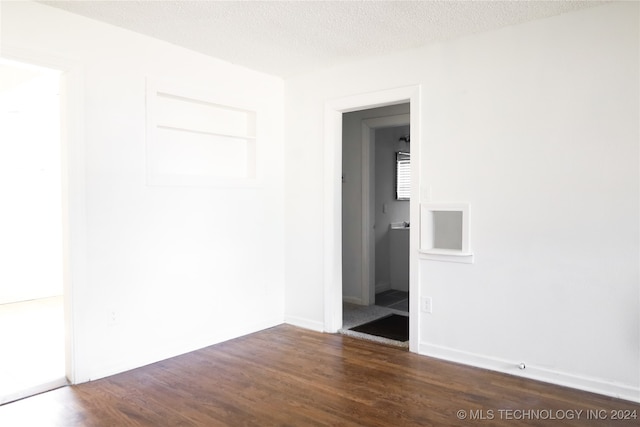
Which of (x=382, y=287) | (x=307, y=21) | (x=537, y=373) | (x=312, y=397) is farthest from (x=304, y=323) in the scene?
(x=307, y=21)

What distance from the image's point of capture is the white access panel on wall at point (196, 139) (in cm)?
345

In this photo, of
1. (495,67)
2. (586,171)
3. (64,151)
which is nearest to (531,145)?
(586,171)

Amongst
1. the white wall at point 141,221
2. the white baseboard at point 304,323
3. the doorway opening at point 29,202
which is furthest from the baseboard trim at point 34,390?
the white baseboard at point 304,323

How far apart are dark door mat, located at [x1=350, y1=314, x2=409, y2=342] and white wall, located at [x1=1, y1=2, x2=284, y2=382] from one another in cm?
99

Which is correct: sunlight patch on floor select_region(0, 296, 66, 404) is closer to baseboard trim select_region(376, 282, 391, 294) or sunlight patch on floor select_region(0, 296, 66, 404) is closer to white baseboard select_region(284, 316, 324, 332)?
white baseboard select_region(284, 316, 324, 332)

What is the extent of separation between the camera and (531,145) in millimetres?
3080

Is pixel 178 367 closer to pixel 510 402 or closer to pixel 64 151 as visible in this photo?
pixel 64 151

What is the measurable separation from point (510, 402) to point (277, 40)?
293 cm

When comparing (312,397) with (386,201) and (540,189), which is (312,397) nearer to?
(540,189)

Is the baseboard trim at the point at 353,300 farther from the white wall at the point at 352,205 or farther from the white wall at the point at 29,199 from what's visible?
the white wall at the point at 29,199

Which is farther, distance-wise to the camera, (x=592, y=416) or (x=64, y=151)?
(x=64, y=151)

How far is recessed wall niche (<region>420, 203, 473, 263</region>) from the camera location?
337 cm

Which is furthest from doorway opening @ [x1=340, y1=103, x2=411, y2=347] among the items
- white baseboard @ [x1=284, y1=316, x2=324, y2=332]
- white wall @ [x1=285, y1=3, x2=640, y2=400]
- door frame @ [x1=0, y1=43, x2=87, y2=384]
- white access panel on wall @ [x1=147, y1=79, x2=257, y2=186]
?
door frame @ [x1=0, y1=43, x2=87, y2=384]

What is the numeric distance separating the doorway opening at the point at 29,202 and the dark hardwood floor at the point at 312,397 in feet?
6.77
